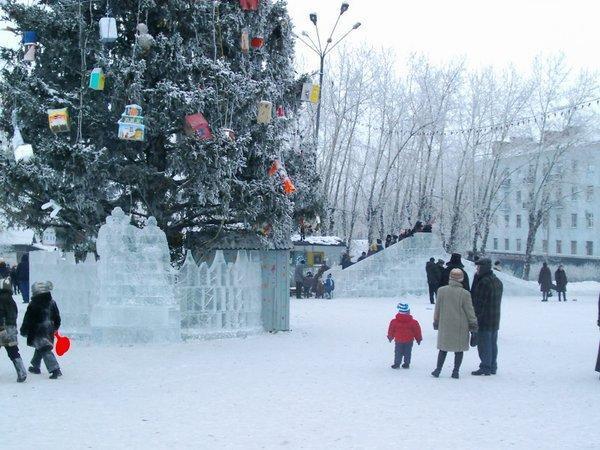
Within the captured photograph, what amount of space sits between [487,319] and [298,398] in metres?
3.39

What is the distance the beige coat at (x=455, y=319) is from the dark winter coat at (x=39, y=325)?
17.5 feet

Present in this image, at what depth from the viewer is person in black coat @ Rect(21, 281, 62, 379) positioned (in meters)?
11.4

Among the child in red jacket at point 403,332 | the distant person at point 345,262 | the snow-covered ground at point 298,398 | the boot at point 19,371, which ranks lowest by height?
the snow-covered ground at point 298,398

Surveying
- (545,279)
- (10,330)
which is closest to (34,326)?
(10,330)

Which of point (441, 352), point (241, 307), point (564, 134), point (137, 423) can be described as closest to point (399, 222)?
point (564, 134)

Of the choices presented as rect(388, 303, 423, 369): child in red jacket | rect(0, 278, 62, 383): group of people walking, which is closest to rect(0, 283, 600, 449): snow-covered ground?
rect(0, 278, 62, 383): group of people walking

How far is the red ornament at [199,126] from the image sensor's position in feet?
51.3

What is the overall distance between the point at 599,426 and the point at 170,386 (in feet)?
17.8

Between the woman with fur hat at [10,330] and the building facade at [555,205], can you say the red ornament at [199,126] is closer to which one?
the woman with fur hat at [10,330]

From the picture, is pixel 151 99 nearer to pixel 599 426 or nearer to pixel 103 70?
pixel 103 70

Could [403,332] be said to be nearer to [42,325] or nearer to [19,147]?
[42,325]

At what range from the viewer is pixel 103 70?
1597 centimetres

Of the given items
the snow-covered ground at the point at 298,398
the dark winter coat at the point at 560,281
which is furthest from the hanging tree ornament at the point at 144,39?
the dark winter coat at the point at 560,281

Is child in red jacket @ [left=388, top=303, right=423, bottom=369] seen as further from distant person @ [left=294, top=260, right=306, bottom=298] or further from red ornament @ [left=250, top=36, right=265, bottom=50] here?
distant person @ [left=294, top=260, right=306, bottom=298]
